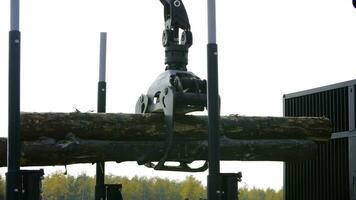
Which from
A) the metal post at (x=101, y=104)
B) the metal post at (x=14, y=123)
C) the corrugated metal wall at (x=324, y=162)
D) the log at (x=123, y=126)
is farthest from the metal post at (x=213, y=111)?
the corrugated metal wall at (x=324, y=162)

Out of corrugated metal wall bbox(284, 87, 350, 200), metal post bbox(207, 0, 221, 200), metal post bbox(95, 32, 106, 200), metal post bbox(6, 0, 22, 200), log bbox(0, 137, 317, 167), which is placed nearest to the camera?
metal post bbox(6, 0, 22, 200)

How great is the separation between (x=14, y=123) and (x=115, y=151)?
2328 mm

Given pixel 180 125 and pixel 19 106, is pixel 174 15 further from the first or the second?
pixel 19 106

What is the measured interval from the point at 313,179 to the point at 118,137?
10.2ft

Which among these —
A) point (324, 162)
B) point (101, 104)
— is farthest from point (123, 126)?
point (324, 162)

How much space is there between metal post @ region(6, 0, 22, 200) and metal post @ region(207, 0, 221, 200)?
4.34ft

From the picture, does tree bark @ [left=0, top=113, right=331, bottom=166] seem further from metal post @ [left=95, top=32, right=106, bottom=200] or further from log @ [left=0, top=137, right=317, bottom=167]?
metal post @ [left=95, top=32, right=106, bottom=200]

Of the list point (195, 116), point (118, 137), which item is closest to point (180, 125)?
point (195, 116)

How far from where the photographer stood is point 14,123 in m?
4.39

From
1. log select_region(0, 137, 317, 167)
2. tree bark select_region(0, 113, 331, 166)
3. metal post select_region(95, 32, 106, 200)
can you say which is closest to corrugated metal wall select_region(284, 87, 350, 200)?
tree bark select_region(0, 113, 331, 166)

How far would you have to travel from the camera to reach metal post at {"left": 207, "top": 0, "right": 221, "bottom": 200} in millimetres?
4539

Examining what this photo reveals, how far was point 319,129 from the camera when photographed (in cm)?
771

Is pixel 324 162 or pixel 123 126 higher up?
pixel 123 126

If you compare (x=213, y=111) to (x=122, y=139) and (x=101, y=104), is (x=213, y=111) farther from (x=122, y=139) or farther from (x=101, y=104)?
(x=101, y=104)
